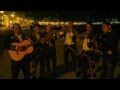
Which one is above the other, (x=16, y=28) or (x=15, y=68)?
(x=16, y=28)

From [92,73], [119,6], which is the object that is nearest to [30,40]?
[92,73]

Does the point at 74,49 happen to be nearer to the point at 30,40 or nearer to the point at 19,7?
the point at 30,40

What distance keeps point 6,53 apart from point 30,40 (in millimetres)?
620

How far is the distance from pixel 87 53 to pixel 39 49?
1.11 meters

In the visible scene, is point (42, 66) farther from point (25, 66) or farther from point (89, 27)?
point (89, 27)

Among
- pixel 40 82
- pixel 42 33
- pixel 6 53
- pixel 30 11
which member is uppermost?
pixel 30 11

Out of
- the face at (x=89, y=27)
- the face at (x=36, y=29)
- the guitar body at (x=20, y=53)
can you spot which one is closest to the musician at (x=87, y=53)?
the face at (x=89, y=27)

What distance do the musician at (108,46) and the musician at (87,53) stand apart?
0.22 m

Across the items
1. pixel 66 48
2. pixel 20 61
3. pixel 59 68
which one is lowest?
pixel 59 68

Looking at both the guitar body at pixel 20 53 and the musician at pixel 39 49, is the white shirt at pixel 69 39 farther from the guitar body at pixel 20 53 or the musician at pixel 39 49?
the guitar body at pixel 20 53

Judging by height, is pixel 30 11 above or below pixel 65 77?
above

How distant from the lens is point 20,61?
A: 6.99 metres

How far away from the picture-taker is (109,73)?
6.97m

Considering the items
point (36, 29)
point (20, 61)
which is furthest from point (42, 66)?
point (36, 29)
